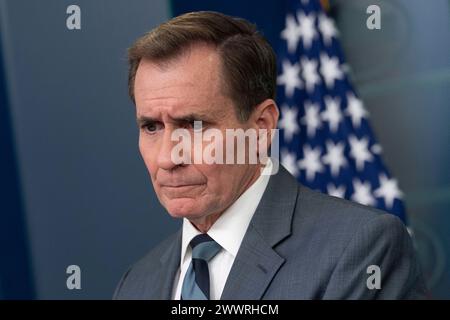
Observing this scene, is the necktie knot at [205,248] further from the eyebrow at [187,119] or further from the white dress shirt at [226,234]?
the eyebrow at [187,119]

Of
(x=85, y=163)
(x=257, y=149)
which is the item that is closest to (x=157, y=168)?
(x=257, y=149)

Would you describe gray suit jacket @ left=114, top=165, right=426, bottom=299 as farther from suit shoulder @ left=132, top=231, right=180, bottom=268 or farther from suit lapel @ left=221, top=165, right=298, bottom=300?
suit shoulder @ left=132, top=231, right=180, bottom=268

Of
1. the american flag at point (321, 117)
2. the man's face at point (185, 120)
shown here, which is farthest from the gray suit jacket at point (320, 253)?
the american flag at point (321, 117)

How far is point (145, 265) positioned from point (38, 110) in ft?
3.60

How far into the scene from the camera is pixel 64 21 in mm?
2941

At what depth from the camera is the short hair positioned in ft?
5.59

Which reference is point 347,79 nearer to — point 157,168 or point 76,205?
point 76,205

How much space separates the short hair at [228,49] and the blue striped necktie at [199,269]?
282mm

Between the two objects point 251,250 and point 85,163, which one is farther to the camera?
point 85,163

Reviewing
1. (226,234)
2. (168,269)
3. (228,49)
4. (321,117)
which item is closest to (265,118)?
(228,49)

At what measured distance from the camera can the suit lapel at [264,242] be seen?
161 centimetres

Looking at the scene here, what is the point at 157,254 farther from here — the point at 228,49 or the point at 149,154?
the point at 228,49

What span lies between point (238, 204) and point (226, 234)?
0.08 meters

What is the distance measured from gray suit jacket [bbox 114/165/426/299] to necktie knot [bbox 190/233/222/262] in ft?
0.29
